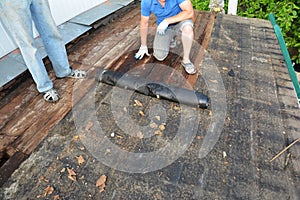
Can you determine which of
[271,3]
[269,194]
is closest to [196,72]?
[269,194]

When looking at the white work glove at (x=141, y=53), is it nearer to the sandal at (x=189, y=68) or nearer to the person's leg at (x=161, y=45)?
the person's leg at (x=161, y=45)

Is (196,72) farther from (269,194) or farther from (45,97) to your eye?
(45,97)

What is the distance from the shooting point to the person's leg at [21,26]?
1.67 metres

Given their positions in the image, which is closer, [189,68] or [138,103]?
[138,103]

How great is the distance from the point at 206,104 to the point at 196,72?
0.63 meters

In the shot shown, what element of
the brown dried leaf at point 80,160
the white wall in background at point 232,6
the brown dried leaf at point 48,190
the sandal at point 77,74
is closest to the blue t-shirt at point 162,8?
the sandal at point 77,74

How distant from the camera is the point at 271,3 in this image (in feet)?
15.2

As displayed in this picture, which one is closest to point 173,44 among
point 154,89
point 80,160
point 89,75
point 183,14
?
point 183,14

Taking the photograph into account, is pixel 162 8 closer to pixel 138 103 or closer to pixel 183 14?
Answer: pixel 183 14

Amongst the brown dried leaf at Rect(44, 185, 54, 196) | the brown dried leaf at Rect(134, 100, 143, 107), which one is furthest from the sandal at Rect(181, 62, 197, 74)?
the brown dried leaf at Rect(44, 185, 54, 196)

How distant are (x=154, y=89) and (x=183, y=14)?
93 centimetres

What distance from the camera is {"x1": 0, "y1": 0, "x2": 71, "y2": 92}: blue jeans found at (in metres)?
1.69

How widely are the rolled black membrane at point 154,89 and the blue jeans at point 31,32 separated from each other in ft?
1.53

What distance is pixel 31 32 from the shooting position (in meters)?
1.85
